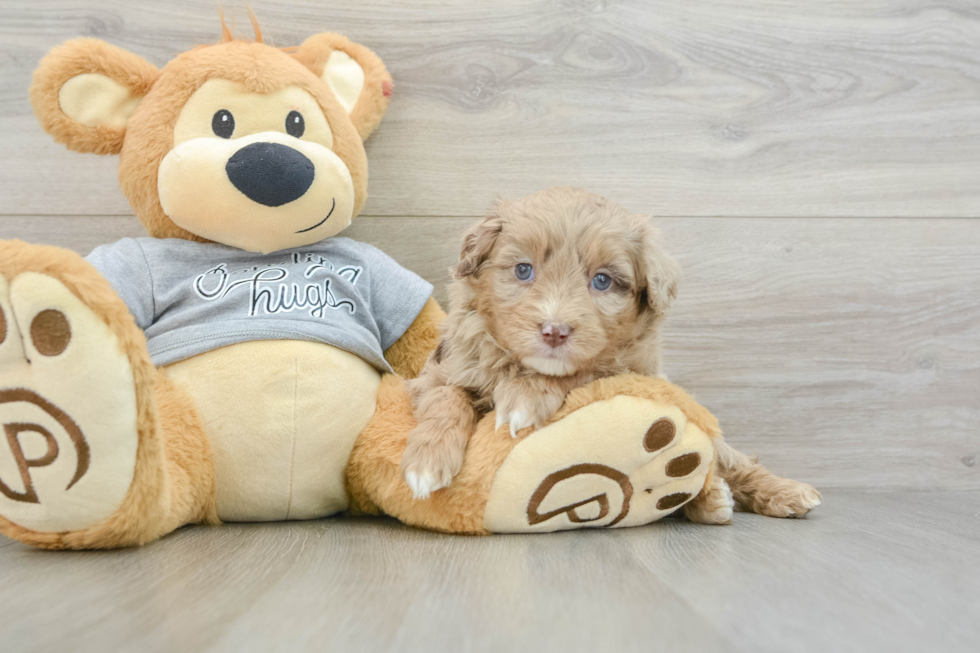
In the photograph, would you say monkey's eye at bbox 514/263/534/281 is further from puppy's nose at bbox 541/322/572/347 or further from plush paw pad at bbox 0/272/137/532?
plush paw pad at bbox 0/272/137/532

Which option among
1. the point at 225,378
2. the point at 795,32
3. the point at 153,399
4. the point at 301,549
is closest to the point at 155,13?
the point at 225,378

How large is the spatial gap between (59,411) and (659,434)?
97 cm

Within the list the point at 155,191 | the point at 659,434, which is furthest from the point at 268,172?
the point at 659,434

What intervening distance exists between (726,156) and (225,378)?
144cm

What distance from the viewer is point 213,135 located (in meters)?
1.44

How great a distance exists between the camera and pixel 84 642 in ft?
2.49

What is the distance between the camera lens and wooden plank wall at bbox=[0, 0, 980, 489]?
73.2 inches

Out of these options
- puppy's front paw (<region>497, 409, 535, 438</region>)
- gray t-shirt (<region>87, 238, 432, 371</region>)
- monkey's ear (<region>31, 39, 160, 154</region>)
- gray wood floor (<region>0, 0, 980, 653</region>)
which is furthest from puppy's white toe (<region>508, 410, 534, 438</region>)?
monkey's ear (<region>31, 39, 160, 154</region>)

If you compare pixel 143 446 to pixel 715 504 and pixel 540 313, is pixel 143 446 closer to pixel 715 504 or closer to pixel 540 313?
pixel 540 313

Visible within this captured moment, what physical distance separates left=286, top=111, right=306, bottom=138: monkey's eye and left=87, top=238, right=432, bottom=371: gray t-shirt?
255 mm

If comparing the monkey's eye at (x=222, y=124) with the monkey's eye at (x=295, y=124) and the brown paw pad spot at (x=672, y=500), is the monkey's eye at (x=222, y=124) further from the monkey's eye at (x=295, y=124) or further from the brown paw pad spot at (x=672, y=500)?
the brown paw pad spot at (x=672, y=500)

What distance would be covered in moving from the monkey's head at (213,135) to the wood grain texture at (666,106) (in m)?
0.36

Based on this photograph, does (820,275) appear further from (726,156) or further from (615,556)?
(615,556)

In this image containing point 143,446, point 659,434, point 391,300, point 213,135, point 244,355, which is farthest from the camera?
point 391,300
